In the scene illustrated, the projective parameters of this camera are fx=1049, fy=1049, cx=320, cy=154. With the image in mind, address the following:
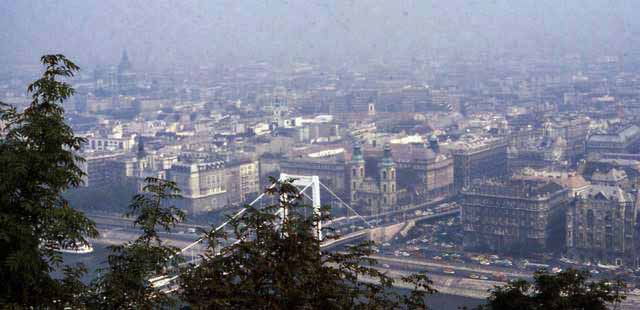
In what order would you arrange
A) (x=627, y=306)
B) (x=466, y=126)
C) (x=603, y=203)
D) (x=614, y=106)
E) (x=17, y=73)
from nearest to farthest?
1. (x=627, y=306)
2. (x=603, y=203)
3. (x=17, y=73)
4. (x=466, y=126)
5. (x=614, y=106)

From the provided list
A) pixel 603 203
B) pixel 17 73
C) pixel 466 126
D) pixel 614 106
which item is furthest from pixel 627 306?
pixel 614 106

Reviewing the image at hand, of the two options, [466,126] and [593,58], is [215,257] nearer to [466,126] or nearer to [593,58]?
[466,126]

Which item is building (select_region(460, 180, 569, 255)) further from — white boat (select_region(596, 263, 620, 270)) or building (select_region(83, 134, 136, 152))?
building (select_region(83, 134, 136, 152))

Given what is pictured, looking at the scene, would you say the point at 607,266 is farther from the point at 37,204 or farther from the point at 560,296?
the point at 37,204

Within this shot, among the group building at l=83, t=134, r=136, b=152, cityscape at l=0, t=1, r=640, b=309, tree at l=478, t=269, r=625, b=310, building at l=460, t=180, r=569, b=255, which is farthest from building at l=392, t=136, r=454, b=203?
tree at l=478, t=269, r=625, b=310

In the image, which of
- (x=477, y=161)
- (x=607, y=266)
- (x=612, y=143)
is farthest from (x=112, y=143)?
(x=607, y=266)

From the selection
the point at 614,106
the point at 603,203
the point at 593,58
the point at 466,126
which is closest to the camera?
the point at 603,203

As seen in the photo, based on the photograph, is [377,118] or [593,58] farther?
[593,58]

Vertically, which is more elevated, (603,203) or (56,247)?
(56,247)
